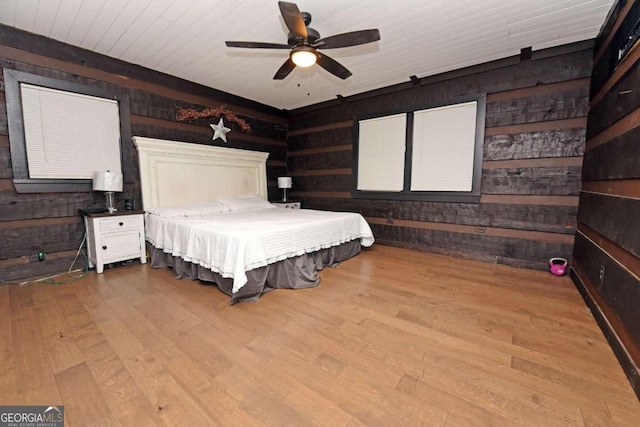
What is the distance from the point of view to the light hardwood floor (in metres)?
1.31

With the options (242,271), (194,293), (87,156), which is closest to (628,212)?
(242,271)

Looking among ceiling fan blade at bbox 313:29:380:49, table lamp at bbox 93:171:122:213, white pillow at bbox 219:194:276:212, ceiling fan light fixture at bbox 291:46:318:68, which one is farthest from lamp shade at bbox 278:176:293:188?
ceiling fan blade at bbox 313:29:380:49

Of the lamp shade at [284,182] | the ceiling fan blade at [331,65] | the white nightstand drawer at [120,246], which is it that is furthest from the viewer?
the lamp shade at [284,182]

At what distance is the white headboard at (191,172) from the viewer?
3.86 m

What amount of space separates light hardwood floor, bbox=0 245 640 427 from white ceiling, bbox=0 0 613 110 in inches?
109

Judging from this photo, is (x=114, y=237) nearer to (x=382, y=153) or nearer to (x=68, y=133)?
(x=68, y=133)

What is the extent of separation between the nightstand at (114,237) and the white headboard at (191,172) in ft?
1.54

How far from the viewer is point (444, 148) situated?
3990 mm

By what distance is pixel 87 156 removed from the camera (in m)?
3.37

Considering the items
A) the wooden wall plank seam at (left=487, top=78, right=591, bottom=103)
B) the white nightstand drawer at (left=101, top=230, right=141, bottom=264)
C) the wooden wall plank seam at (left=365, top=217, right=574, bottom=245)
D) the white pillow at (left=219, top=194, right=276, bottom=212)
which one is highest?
the wooden wall plank seam at (left=487, top=78, right=591, bottom=103)

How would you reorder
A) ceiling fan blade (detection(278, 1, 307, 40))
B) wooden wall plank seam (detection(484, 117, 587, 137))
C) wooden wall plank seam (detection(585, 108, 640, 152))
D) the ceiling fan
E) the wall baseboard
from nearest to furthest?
the wall baseboard, wooden wall plank seam (detection(585, 108, 640, 152)), ceiling fan blade (detection(278, 1, 307, 40)), the ceiling fan, wooden wall plank seam (detection(484, 117, 587, 137))

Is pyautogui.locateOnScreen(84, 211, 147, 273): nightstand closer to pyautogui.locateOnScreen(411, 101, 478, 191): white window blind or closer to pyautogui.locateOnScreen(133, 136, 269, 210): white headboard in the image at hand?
pyautogui.locateOnScreen(133, 136, 269, 210): white headboard

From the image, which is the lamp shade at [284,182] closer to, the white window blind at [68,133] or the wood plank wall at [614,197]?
the white window blind at [68,133]

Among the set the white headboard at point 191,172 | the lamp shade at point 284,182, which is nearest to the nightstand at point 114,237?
the white headboard at point 191,172
